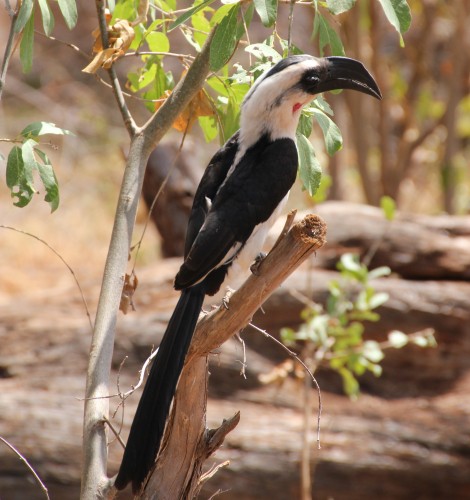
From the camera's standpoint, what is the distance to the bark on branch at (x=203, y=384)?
6.28ft

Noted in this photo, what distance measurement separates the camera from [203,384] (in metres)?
2.05

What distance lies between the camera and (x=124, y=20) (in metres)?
2.14

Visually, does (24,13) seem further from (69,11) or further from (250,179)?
(250,179)

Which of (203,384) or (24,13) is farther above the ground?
(24,13)

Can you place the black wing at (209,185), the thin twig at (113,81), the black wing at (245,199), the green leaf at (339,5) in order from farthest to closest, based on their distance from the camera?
the black wing at (209,185)
the black wing at (245,199)
the thin twig at (113,81)
the green leaf at (339,5)

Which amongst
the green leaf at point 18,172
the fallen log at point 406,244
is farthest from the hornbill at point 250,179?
the fallen log at point 406,244

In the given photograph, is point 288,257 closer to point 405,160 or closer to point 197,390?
point 197,390

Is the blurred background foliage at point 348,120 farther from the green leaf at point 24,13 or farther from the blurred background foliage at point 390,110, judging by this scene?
the green leaf at point 24,13

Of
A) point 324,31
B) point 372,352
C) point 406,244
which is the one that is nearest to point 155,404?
point 324,31

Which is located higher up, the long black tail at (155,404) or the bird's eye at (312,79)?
the bird's eye at (312,79)

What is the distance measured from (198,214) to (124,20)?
1.88ft

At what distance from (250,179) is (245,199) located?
71mm

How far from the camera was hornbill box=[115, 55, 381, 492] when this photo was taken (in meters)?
2.18

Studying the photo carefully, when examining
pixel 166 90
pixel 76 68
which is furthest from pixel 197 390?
pixel 76 68
